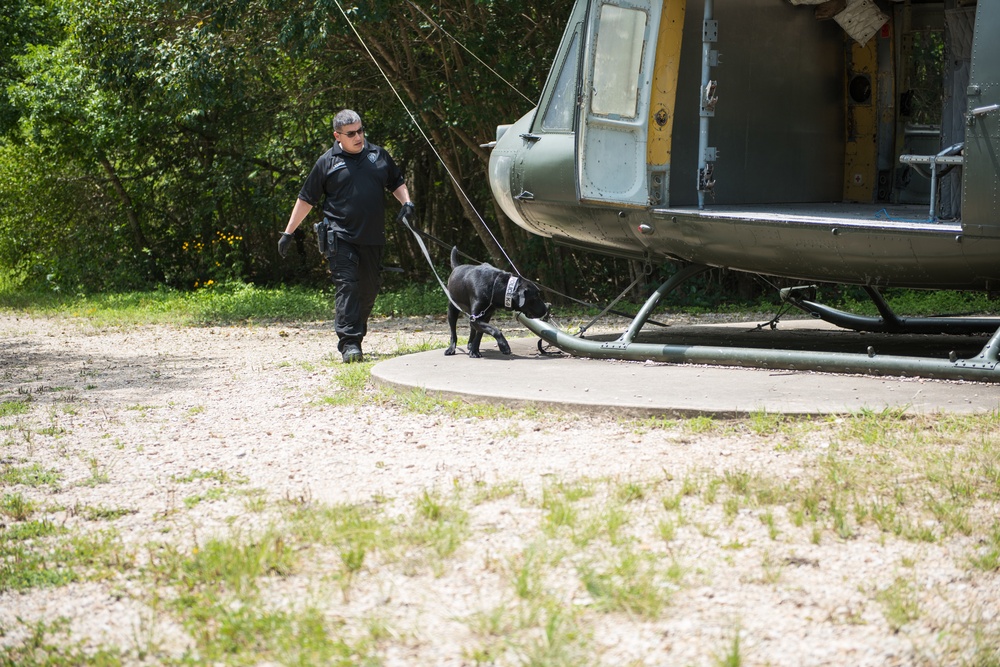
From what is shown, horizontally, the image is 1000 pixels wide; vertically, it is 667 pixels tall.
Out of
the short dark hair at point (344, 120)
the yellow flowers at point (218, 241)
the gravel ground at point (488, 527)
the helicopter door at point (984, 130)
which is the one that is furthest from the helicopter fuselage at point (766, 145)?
the yellow flowers at point (218, 241)

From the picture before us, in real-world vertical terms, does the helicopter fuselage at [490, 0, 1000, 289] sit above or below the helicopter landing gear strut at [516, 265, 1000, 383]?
above

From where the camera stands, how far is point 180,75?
12664mm

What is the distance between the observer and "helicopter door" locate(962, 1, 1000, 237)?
18.8 feet

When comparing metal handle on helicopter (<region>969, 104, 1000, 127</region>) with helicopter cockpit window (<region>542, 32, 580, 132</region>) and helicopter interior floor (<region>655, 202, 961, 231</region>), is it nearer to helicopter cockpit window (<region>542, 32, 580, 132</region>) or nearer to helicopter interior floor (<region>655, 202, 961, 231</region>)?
helicopter interior floor (<region>655, 202, 961, 231</region>)

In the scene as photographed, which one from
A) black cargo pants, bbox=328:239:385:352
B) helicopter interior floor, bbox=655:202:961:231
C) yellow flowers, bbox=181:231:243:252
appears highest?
helicopter interior floor, bbox=655:202:961:231

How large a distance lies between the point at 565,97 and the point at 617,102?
49 cm

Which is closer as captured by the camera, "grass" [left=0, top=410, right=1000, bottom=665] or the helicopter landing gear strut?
"grass" [left=0, top=410, right=1000, bottom=665]

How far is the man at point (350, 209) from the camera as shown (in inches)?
322

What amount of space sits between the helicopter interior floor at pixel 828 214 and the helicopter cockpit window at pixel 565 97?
0.95 m

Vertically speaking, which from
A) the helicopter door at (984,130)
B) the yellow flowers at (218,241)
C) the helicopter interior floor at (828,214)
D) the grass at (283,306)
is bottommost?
the grass at (283,306)

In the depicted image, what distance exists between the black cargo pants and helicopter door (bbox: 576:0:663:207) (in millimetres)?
2044

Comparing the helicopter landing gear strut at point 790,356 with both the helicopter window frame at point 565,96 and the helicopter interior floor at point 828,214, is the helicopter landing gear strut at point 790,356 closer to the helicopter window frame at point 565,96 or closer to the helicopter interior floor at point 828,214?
the helicopter interior floor at point 828,214

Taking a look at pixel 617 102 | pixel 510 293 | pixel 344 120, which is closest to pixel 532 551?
pixel 510 293

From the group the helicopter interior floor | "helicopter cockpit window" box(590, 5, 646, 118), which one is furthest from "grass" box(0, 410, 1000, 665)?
"helicopter cockpit window" box(590, 5, 646, 118)
